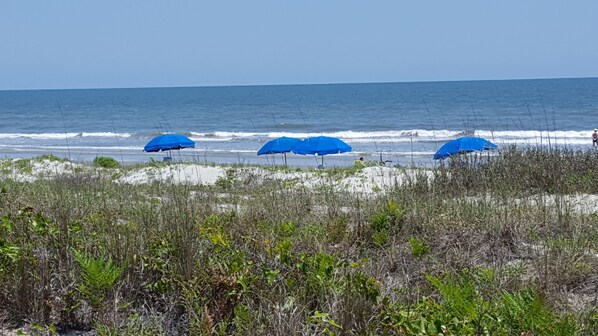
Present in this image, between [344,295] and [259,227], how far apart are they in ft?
5.77

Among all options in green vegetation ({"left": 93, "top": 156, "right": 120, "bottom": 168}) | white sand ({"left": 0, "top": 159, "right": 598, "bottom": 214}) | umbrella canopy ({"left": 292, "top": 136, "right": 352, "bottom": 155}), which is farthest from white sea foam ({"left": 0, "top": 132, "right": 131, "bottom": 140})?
umbrella canopy ({"left": 292, "top": 136, "right": 352, "bottom": 155})

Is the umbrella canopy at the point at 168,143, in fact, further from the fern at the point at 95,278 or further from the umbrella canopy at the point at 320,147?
the fern at the point at 95,278

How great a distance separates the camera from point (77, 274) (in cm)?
495

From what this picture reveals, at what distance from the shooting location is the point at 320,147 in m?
24.4

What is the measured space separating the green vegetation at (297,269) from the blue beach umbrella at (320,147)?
17344 millimetres

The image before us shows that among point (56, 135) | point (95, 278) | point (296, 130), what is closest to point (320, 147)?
point (95, 278)

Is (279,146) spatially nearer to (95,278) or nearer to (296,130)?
(95,278)

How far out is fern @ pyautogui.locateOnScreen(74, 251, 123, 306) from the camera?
455 centimetres

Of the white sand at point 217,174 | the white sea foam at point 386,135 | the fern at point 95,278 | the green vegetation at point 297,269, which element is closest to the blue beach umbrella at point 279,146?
the white sand at point 217,174

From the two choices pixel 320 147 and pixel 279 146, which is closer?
pixel 320 147

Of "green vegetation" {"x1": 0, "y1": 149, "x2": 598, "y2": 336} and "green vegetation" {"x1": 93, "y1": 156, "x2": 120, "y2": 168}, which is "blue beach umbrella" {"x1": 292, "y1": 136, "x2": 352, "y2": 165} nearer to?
"green vegetation" {"x1": 93, "y1": 156, "x2": 120, "y2": 168}

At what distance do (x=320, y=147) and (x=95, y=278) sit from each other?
19931 mm

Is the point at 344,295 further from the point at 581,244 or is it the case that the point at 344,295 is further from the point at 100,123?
the point at 100,123

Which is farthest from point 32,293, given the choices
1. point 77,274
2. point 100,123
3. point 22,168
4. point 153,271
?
point 100,123
